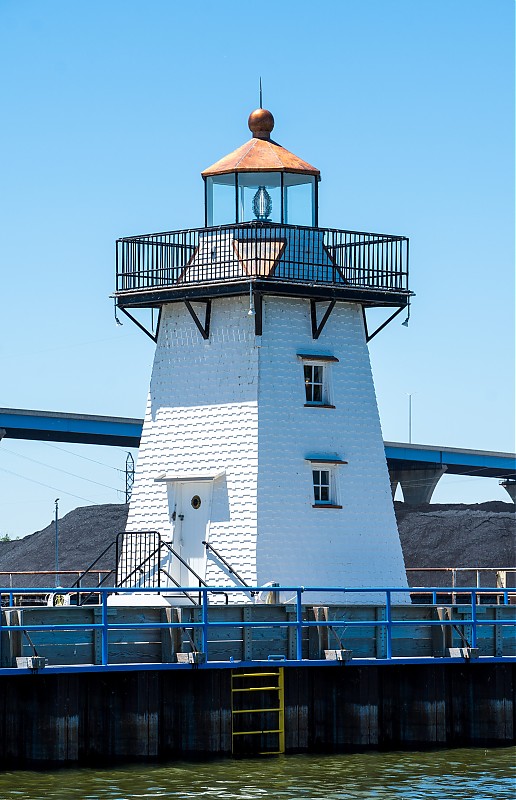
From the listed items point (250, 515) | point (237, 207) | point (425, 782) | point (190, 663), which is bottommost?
point (425, 782)

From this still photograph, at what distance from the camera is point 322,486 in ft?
128

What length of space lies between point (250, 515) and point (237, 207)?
6697 mm

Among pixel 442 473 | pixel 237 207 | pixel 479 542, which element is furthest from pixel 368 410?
pixel 442 473

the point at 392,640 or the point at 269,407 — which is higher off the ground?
the point at 269,407

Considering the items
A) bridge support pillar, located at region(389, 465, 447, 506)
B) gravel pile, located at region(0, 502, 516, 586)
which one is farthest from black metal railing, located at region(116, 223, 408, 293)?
bridge support pillar, located at region(389, 465, 447, 506)

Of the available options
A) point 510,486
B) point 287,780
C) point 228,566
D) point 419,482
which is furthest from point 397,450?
point 287,780

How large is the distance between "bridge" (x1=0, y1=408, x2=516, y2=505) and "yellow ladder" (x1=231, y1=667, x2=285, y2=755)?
57.9 meters

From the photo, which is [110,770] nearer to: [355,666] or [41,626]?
[41,626]

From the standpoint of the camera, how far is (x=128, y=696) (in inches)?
1238

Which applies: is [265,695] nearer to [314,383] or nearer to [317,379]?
[314,383]

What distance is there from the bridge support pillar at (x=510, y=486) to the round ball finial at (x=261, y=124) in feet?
238

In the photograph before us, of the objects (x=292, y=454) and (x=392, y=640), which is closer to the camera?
(x=392, y=640)

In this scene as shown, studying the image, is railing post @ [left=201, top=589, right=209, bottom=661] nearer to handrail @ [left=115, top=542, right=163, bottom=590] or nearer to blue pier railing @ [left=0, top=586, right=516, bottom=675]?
blue pier railing @ [left=0, top=586, right=516, bottom=675]

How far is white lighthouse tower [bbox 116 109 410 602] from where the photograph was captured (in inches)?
1510
